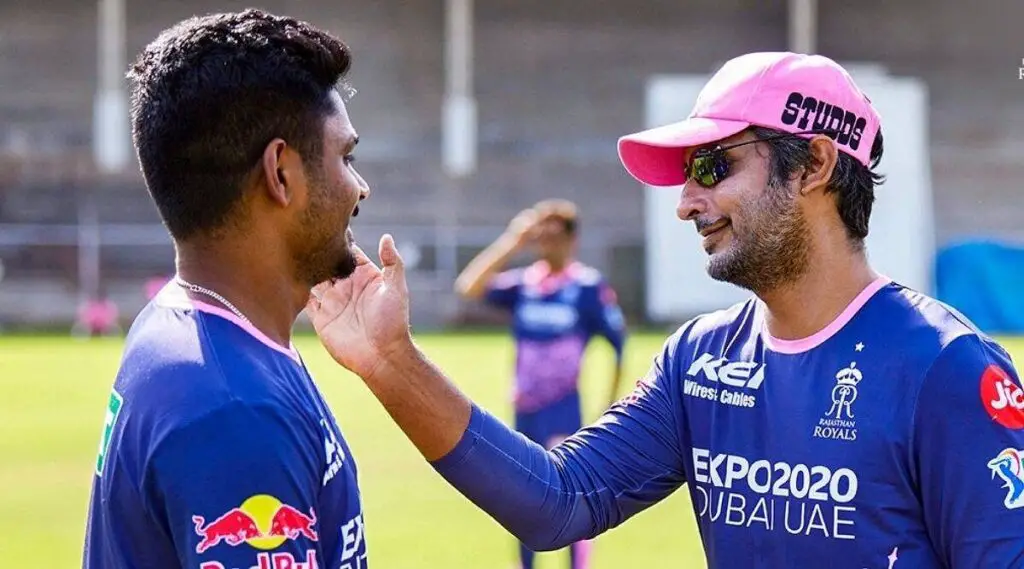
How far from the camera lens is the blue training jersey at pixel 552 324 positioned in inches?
382

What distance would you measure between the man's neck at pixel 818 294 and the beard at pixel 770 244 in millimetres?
30

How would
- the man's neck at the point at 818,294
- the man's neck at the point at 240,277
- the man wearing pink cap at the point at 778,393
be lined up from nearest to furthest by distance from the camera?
1. the man's neck at the point at 240,277
2. the man wearing pink cap at the point at 778,393
3. the man's neck at the point at 818,294

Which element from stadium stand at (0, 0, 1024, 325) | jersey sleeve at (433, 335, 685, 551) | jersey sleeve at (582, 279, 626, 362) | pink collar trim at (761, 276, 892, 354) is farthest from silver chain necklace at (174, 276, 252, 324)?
stadium stand at (0, 0, 1024, 325)

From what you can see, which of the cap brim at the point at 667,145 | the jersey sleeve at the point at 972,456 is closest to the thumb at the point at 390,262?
the cap brim at the point at 667,145

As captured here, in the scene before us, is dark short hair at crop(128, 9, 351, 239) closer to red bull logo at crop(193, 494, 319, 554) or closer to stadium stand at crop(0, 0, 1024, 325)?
red bull logo at crop(193, 494, 319, 554)

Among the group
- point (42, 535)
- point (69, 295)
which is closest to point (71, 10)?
point (69, 295)

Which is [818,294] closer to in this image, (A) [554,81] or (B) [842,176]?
(B) [842,176]

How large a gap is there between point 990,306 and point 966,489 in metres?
28.2

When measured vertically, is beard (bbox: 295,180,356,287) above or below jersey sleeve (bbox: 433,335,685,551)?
above

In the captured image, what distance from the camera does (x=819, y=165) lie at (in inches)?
133

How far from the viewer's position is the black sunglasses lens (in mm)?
3424

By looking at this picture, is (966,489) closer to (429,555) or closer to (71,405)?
(429,555)

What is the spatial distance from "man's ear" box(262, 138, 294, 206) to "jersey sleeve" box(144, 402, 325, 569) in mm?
493

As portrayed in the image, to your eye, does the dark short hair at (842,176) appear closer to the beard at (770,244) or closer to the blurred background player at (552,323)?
the beard at (770,244)
